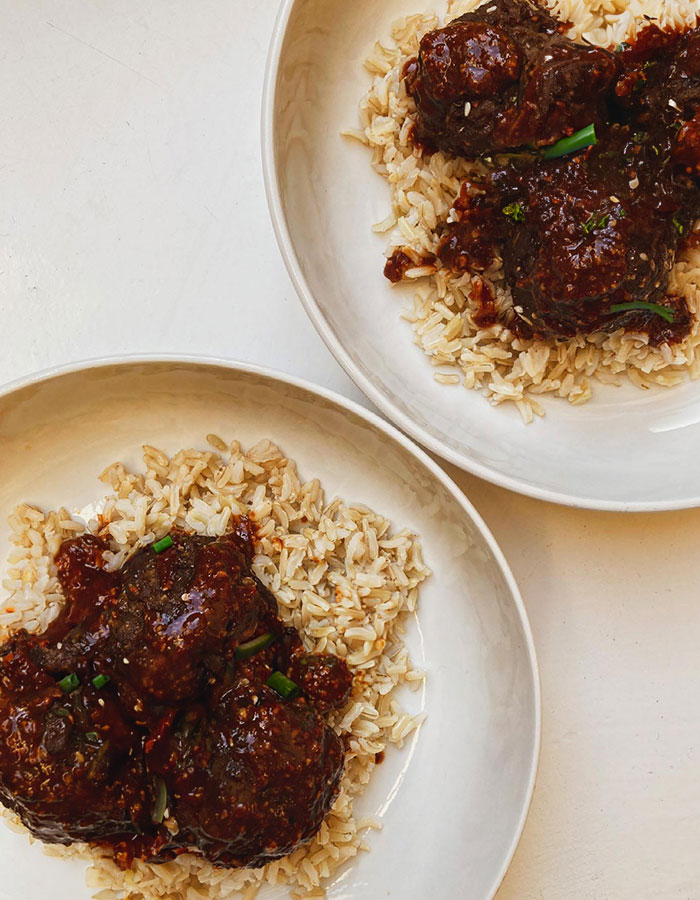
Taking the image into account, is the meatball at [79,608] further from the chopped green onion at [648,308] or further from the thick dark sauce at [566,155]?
the chopped green onion at [648,308]

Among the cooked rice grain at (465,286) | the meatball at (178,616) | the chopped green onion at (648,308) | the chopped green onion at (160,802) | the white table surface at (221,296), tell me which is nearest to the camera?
the meatball at (178,616)

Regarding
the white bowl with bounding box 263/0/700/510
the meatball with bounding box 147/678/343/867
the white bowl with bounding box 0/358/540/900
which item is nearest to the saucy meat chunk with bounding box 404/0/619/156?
the white bowl with bounding box 263/0/700/510

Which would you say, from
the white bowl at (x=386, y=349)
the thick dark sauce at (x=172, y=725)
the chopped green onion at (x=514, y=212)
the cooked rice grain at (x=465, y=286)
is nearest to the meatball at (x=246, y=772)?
the thick dark sauce at (x=172, y=725)

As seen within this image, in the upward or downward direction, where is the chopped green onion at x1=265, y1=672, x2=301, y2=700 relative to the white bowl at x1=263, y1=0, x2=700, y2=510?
downward

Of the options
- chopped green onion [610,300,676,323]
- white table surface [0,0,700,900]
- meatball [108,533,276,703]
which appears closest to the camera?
meatball [108,533,276,703]

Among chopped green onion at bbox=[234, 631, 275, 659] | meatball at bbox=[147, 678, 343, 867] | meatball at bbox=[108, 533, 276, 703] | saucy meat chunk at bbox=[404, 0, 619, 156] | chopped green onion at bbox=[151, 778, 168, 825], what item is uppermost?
saucy meat chunk at bbox=[404, 0, 619, 156]

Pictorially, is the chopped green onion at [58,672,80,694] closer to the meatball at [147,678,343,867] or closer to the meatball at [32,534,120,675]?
the meatball at [32,534,120,675]
